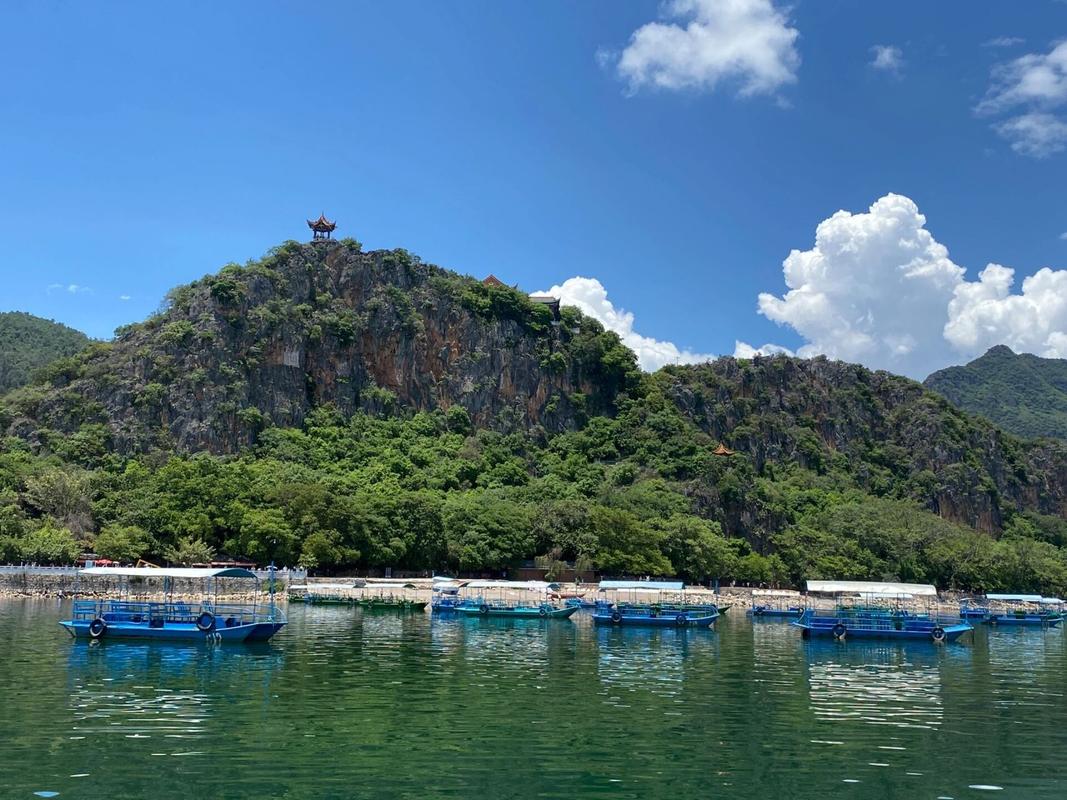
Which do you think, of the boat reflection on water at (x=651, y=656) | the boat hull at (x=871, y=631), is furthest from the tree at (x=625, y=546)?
the boat hull at (x=871, y=631)

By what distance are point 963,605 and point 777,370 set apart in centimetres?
7978

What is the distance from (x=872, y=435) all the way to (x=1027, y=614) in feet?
281

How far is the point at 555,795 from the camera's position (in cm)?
1861

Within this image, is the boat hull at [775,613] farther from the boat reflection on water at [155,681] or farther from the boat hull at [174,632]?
the boat reflection on water at [155,681]

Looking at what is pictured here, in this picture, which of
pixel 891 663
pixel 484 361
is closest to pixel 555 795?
pixel 891 663

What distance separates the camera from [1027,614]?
83.5 metres

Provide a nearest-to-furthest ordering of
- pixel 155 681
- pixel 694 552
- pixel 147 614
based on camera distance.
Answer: pixel 155 681 < pixel 147 614 < pixel 694 552

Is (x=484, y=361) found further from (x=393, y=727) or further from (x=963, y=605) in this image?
(x=393, y=727)

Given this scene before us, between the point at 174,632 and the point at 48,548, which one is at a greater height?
the point at 48,548

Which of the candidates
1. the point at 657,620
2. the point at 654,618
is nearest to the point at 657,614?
the point at 654,618

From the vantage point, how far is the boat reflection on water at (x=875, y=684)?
29.2 metres

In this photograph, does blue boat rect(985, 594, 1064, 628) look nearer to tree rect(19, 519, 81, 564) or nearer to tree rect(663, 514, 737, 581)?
tree rect(663, 514, 737, 581)

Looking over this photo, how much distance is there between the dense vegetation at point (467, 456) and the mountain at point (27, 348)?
156 ft

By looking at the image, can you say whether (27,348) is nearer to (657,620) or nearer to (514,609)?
(514,609)
